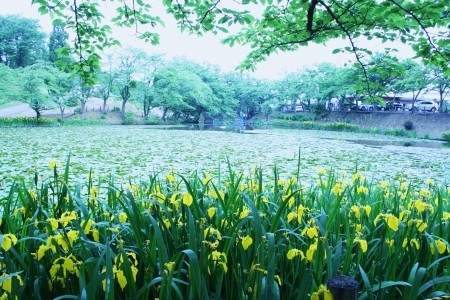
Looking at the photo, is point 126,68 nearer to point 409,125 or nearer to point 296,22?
point 409,125

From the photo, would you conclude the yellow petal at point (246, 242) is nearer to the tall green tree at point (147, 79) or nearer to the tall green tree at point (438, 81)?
the tall green tree at point (438, 81)

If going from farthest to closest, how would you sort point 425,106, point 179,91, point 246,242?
point 179,91, point 425,106, point 246,242

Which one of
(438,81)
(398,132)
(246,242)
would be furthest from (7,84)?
(438,81)

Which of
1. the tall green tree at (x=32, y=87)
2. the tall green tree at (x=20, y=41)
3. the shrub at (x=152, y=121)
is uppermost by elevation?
the tall green tree at (x=20, y=41)

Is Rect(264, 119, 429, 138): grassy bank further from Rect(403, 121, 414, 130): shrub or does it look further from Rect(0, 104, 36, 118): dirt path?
Rect(0, 104, 36, 118): dirt path

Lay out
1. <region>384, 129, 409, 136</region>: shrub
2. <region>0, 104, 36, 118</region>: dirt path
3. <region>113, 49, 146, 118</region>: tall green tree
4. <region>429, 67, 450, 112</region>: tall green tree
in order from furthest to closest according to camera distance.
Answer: <region>113, 49, 146, 118</region>: tall green tree
<region>0, 104, 36, 118</region>: dirt path
<region>429, 67, 450, 112</region>: tall green tree
<region>384, 129, 409, 136</region>: shrub

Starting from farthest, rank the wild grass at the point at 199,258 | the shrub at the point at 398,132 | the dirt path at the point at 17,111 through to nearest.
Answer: the dirt path at the point at 17,111
the shrub at the point at 398,132
the wild grass at the point at 199,258

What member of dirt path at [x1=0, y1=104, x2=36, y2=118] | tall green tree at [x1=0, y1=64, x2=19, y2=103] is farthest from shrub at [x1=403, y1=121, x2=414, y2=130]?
dirt path at [x1=0, y1=104, x2=36, y2=118]

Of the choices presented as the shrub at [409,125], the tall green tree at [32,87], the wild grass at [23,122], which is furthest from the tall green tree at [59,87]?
the shrub at [409,125]

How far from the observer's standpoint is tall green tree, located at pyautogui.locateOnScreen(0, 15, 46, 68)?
2808 centimetres

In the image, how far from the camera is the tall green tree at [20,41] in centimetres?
2808

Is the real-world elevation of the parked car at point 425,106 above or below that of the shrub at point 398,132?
above

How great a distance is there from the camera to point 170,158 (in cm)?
709

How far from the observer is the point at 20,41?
28906mm
